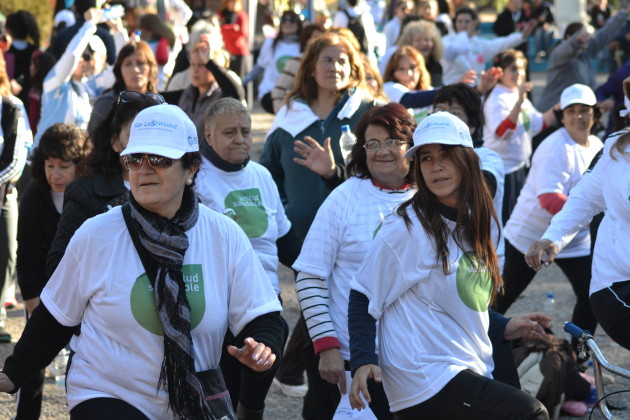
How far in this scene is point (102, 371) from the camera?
3.41 meters

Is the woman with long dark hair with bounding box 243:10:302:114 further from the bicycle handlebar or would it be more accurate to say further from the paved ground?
the bicycle handlebar

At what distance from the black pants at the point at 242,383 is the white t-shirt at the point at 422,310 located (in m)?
0.87

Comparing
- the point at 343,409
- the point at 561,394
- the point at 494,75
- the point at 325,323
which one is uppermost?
the point at 494,75

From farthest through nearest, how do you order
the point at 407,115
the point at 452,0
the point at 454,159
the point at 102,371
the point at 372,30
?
the point at 452,0 → the point at 372,30 → the point at 407,115 → the point at 454,159 → the point at 102,371

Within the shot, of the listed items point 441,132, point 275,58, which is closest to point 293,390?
point 441,132

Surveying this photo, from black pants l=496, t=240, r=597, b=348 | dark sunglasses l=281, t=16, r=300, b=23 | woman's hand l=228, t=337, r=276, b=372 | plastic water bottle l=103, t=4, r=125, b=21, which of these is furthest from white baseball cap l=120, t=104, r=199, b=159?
dark sunglasses l=281, t=16, r=300, b=23

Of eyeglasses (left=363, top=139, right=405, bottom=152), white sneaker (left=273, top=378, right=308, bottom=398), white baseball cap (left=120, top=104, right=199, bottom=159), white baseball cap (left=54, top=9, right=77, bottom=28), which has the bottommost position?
white sneaker (left=273, top=378, right=308, bottom=398)

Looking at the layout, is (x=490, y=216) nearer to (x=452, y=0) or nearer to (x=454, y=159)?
(x=454, y=159)

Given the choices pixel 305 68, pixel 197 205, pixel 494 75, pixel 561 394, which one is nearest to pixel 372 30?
pixel 494 75

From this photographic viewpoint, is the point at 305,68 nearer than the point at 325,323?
No

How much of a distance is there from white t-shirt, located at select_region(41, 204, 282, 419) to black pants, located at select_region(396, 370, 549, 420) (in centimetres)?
74

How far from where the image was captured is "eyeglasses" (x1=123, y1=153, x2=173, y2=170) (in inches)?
137

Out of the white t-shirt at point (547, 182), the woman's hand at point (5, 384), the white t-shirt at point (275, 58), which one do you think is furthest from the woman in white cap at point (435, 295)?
the white t-shirt at point (275, 58)

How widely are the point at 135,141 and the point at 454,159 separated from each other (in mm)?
1244
